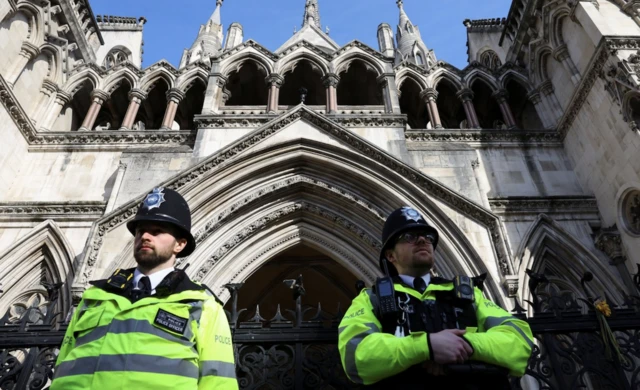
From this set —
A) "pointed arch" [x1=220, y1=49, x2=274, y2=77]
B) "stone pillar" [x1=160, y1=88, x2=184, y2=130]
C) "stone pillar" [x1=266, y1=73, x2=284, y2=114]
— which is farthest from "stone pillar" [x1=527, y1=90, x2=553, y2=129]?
"stone pillar" [x1=160, y1=88, x2=184, y2=130]

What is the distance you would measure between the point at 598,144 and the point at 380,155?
4.87 meters

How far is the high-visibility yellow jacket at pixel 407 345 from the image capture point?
86.5 inches

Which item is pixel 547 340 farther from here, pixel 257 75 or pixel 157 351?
pixel 257 75

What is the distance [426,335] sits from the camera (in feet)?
7.27

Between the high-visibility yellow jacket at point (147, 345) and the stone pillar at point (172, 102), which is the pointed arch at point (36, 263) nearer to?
the stone pillar at point (172, 102)

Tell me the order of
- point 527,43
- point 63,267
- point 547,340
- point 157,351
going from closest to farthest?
1. point 157,351
2. point 547,340
3. point 63,267
4. point 527,43

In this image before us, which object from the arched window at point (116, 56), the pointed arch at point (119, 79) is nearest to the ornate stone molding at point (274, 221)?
the pointed arch at point (119, 79)

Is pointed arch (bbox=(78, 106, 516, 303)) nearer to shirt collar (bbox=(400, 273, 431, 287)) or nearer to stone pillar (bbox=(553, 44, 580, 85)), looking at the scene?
stone pillar (bbox=(553, 44, 580, 85))

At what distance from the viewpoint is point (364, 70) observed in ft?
42.3

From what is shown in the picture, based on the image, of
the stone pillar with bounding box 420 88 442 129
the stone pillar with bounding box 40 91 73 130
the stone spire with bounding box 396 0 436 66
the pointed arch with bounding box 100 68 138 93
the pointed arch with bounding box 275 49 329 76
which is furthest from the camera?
the stone spire with bounding box 396 0 436 66

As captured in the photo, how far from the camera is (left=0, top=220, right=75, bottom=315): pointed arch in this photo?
331 inches

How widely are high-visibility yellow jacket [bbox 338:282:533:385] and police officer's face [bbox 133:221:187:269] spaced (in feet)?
4.26

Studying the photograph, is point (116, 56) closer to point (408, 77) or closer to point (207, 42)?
point (207, 42)

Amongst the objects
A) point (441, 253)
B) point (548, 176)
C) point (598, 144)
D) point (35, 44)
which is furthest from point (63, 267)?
point (598, 144)
